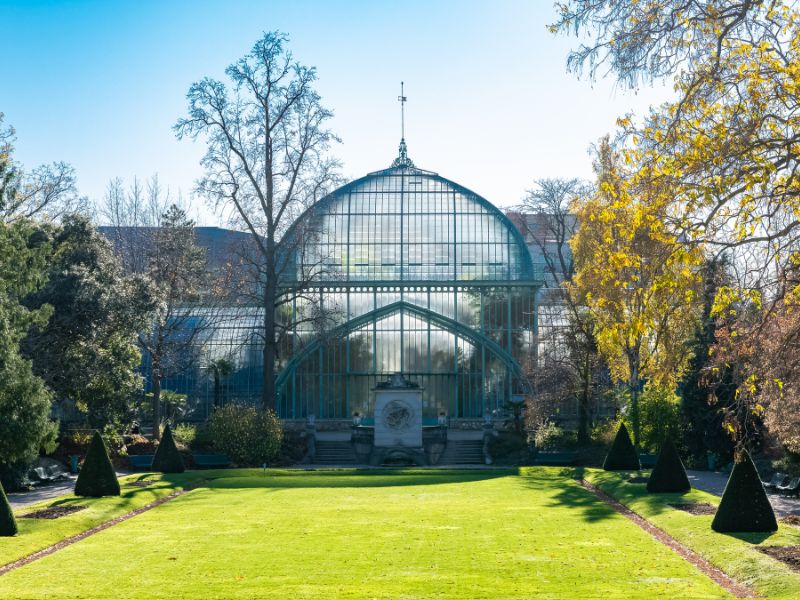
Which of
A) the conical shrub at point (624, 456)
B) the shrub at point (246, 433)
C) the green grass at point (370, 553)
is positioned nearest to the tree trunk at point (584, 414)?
the conical shrub at point (624, 456)

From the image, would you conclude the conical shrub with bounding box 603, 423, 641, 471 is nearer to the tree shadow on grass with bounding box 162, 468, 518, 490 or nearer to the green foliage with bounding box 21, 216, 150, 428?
the tree shadow on grass with bounding box 162, 468, 518, 490

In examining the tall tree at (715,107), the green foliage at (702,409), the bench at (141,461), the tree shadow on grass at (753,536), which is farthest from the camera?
the bench at (141,461)

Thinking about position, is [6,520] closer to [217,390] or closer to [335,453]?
[335,453]

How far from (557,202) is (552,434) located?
1011cm

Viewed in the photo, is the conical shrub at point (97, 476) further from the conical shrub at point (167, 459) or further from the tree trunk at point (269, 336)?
the tree trunk at point (269, 336)

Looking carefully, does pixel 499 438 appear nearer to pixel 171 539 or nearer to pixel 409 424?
pixel 409 424

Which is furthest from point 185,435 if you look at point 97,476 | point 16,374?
point 16,374

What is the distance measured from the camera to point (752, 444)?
3347 cm

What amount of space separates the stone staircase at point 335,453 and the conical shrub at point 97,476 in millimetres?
14883

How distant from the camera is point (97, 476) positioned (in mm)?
25844

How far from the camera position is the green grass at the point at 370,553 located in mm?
14172

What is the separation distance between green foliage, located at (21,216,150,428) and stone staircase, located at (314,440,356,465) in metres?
9.57

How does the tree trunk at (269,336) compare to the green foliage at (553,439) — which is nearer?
the tree trunk at (269,336)

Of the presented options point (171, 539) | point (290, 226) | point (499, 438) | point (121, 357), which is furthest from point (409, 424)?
point (171, 539)
